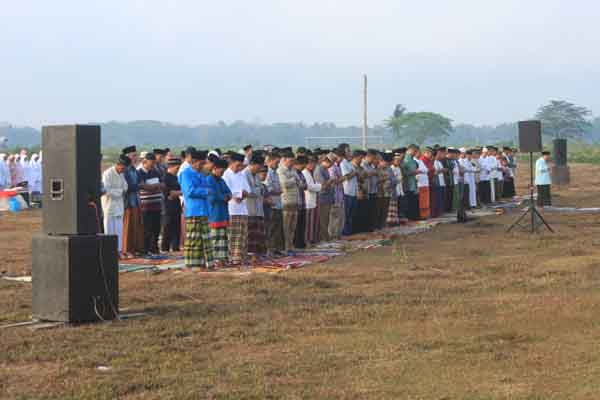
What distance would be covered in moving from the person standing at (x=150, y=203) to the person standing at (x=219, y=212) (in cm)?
194

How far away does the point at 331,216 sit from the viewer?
56.7 feet

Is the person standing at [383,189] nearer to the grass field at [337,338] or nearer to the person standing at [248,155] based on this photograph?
the person standing at [248,155]

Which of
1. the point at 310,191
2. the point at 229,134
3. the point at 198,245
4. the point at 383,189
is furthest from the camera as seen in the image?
the point at 229,134

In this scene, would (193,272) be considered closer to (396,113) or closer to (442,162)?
(442,162)

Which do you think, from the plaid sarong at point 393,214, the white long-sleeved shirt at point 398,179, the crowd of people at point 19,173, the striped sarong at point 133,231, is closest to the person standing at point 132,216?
the striped sarong at point 133,231

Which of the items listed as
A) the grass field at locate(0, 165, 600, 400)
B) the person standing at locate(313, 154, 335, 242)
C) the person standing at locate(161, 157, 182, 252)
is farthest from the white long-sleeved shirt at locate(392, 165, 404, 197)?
the grass field at locate(0, 165, 600, 400)

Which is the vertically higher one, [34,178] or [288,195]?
[34,178]

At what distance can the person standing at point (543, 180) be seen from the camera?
81.1 feet

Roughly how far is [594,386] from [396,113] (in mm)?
93160

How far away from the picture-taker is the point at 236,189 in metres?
13.5

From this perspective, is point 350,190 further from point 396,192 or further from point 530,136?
point 530,136

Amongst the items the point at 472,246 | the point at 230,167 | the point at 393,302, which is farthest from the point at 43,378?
the point at 472,246

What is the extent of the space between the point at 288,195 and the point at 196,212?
2.78 meters

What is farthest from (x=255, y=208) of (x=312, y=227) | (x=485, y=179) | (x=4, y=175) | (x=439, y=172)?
(x=4, y=175)
